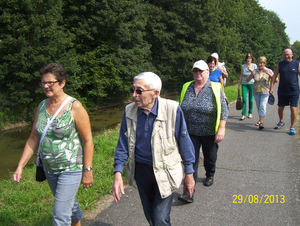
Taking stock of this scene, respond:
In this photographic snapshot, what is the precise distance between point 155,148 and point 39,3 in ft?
50.3

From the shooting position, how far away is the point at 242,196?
3.95m

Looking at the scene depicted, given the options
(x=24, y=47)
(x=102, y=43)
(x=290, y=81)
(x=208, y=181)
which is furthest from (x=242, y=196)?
(x=102, y=43)

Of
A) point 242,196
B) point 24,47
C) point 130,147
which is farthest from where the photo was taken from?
point 24,47

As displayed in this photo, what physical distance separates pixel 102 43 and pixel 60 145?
19284 mm

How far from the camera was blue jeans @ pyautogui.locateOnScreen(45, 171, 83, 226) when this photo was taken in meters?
2.59

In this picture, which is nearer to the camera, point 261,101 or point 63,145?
point 63,145

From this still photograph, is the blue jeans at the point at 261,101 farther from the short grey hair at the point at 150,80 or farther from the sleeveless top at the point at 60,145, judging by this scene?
the sleeveless top at the point at 60,145

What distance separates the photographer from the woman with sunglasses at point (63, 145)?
2.66 m

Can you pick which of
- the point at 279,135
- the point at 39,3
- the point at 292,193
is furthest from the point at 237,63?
the point at 292,193

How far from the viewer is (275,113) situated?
395 inches

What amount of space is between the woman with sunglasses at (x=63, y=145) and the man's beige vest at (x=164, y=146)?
464 mm

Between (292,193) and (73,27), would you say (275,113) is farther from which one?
(73,27)

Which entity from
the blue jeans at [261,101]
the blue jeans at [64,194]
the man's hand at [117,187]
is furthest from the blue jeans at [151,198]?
the blue jeans at [261,101]

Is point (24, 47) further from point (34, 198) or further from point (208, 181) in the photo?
point (208, 181)
